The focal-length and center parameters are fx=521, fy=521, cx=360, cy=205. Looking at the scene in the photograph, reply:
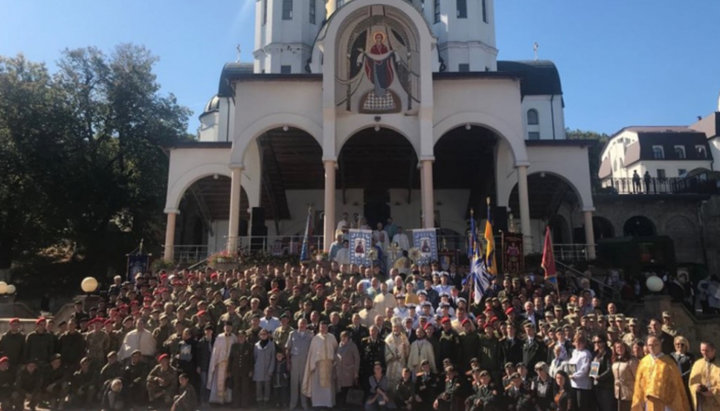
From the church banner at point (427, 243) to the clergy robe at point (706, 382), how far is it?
30.3 feet

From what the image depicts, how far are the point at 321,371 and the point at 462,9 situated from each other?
26946mm

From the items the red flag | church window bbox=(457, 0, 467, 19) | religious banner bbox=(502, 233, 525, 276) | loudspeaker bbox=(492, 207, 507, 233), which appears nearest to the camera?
the red flag

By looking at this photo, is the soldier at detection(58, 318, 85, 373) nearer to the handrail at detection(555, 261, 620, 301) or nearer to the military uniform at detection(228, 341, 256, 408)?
the military uniform at detection(228, 341, 256, 408)

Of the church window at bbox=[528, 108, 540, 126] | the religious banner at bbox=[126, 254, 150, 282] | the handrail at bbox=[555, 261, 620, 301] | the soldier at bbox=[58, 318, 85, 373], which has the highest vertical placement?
the church window at bbox=[528, 108, 540, 126]

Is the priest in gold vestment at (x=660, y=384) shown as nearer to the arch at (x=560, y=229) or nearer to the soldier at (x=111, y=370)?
the soldier at (x=111, y=370)

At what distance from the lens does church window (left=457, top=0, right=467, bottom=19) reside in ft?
99.9

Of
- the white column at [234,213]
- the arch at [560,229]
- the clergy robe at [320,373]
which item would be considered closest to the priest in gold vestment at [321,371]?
the clergy robe at [320,373]

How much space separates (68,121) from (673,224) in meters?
31.4

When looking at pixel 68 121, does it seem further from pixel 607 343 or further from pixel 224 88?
pixel 607 343

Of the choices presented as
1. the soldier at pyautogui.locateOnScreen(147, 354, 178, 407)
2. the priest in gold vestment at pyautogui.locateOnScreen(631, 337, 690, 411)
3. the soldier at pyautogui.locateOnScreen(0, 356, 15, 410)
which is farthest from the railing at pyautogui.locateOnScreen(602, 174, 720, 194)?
the soldier at pyautogui.locateOnScreen(0, 356, 15, 410)

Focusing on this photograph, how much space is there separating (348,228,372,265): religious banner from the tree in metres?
11.6

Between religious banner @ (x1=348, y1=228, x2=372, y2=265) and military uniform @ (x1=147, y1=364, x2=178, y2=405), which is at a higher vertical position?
religious banner @ (x1=348, y1=228, x2=372, y2=265)

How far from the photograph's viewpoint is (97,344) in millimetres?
9781

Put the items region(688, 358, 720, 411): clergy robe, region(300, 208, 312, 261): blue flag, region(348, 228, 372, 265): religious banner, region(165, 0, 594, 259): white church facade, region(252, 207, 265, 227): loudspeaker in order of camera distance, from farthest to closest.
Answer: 1. region(252, 207, 265, 227): loudspeaker
2. region(165, 0, 594, 259): white church facade
3. region(300, 208, 312, 261): blue flag
4. region(348, 228, 372, 265): religious banner
5. region(688, 358, 720, 411): clergy robe
